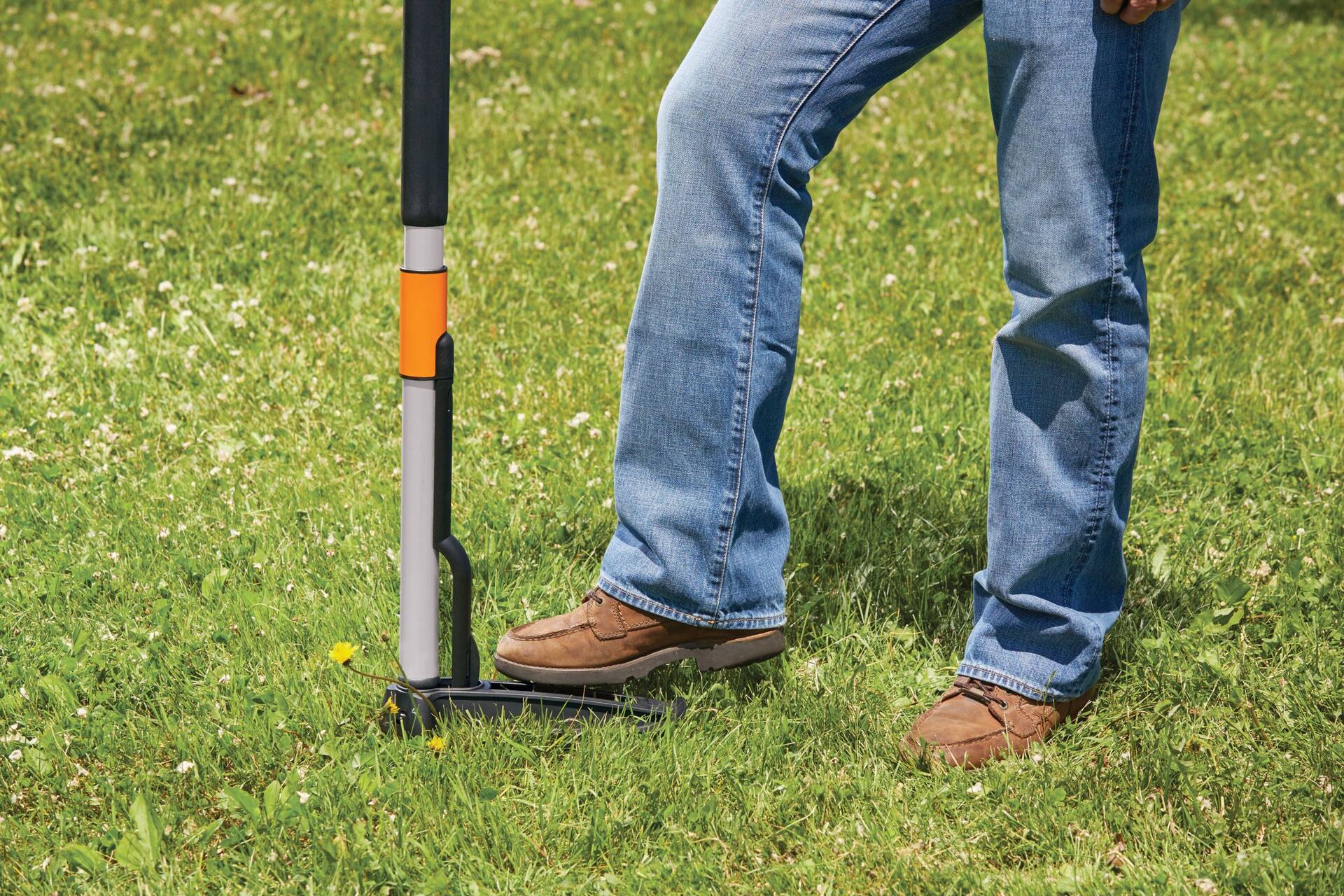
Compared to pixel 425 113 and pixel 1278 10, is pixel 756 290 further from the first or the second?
pixel 1278 10

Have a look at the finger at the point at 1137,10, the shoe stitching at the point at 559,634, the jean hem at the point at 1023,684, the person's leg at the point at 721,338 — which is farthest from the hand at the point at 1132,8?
the shoe stitching at the point at 559,634

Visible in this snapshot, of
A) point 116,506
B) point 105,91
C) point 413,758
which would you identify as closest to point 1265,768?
point 413,758

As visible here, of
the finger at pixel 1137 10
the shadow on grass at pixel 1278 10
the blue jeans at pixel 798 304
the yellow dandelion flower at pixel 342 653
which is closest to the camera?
the finger at pixel 1137 10

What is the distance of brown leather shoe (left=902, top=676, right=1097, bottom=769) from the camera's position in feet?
7.96

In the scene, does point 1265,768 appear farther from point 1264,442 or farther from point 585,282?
point 585,282

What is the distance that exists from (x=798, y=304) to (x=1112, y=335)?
0.55 metres

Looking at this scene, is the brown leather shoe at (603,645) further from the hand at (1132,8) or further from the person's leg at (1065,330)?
the hand at (1132,8)

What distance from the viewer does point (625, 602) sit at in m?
2.46

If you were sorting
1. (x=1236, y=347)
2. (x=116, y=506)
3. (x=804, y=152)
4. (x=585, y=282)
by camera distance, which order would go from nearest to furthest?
(x=804, y=152)
(x=116, y=506)
(x=1236, y=347)
(x=585, y=282)

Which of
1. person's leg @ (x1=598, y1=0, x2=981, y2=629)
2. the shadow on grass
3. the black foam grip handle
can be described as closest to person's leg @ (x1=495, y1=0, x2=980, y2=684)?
person's leg @ (x1=598, y1=0, x2=981, y2=629)

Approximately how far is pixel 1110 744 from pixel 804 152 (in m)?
1.25

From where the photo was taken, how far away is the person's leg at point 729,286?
2221 mm

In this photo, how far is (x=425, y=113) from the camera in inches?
85.1

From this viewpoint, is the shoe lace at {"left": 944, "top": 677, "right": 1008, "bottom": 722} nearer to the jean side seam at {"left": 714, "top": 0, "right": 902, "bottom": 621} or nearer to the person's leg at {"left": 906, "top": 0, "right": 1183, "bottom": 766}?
the person's leg at {"left": 906, "top": 0, "right": 1183, "bottom": 766}
